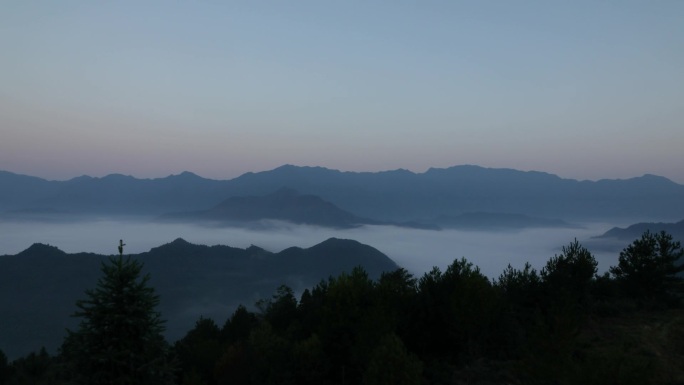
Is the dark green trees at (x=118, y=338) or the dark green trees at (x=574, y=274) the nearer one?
the dark green trees at (x=118, y=338)

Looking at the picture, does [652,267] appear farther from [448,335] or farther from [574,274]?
[448,335]

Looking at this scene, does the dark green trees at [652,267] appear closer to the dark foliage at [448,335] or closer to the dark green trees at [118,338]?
the dark foliage at [448,335]

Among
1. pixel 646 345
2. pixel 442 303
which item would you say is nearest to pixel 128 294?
pixel 442 303

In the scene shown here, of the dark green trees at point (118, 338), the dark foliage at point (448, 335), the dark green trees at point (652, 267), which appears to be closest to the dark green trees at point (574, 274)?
the dark foliage at point (448, 335)

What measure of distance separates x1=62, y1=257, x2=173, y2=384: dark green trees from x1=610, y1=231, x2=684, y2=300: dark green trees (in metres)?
35.6

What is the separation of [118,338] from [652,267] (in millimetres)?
38002

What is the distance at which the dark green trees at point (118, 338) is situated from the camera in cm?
1591

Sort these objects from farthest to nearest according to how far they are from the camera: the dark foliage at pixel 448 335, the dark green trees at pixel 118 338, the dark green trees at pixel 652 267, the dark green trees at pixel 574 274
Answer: the dark green trees at pixel 652 267, the dark green trees at pixel 574 274, the dark foliage at pixel 448 335, the dark green trees at pixel 118 338

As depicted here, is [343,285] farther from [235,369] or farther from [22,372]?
[22,372]

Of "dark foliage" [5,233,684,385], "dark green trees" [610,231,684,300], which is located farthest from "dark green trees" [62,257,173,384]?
"dark green trees" [610,231,684,300]

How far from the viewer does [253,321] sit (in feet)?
197

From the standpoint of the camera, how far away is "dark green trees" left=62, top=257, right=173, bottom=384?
52.2 feet

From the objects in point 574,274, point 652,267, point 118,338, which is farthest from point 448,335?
point 118,338

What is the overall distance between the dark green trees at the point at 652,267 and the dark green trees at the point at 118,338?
35.6 meters
